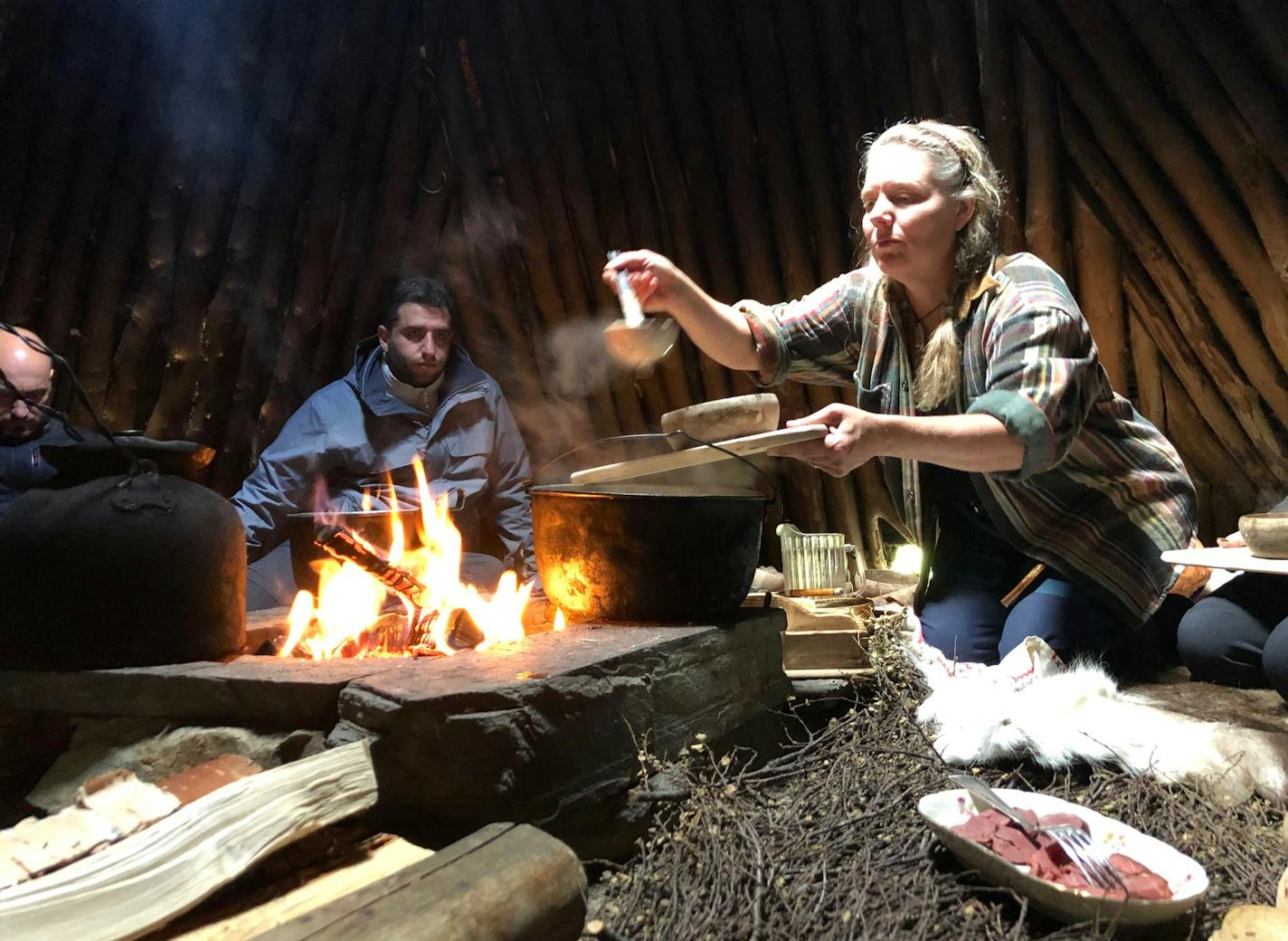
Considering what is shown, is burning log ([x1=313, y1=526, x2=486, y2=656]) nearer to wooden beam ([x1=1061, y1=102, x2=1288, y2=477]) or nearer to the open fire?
the open fire

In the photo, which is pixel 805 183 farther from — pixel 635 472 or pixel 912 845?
pixel 912 845

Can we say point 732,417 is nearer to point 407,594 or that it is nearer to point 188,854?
point 407,594

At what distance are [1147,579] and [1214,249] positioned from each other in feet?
4.91

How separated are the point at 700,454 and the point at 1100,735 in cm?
115

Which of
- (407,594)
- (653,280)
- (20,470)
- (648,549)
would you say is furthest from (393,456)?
(648,549)

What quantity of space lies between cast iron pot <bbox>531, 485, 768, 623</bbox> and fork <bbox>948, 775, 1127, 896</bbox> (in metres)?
0.80

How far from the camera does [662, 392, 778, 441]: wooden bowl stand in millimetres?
2324

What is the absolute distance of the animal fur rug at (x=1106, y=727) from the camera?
195cm

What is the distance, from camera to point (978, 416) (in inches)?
87.0

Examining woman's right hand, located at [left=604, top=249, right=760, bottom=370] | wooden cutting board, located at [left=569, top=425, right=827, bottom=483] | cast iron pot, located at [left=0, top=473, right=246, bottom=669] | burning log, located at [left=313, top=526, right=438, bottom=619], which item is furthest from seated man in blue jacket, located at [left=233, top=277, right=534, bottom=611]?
cast iron pot, located at [left=0, top=473, right=246, bottom=669]

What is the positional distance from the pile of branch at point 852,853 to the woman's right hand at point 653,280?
136cm

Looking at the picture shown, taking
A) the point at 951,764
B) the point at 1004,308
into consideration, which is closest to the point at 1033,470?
the point at 1004,308

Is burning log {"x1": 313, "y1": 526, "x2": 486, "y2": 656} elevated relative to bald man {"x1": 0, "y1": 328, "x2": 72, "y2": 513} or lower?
lower

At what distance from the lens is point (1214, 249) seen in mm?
3250
